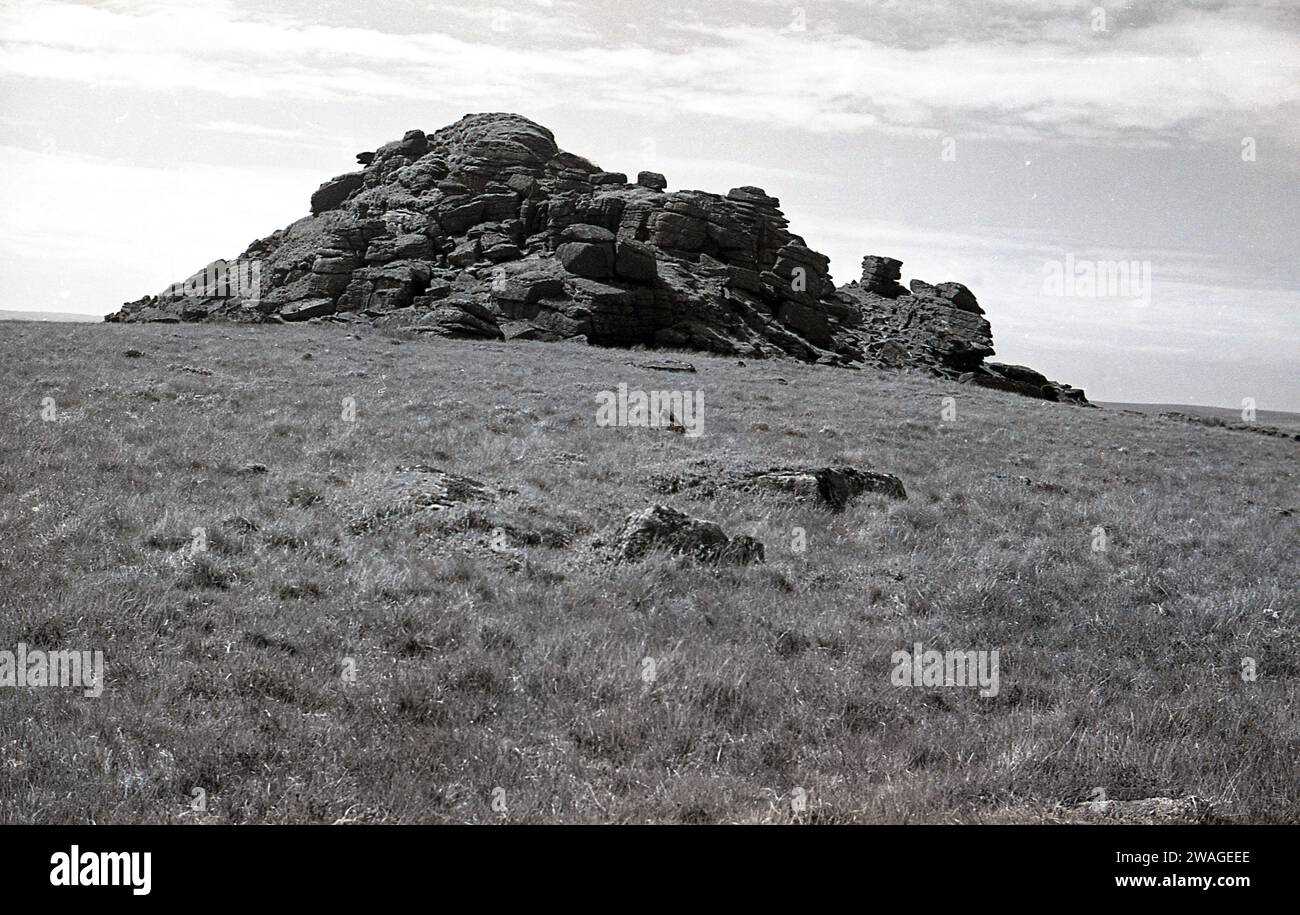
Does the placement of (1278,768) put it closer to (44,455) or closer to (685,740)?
(685,740)

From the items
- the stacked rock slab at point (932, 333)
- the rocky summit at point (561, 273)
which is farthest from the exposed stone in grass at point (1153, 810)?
the stacked rock slab at point (932, 333)

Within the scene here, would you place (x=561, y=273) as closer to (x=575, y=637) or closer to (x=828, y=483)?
(x=828, y=483)

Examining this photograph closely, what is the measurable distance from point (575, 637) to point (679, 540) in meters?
3.20

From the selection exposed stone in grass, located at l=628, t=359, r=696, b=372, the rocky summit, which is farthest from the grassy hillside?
the rocky summit

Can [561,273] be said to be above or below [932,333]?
above

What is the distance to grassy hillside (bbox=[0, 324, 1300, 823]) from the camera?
553cm

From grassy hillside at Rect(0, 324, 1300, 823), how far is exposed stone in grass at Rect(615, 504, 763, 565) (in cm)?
30

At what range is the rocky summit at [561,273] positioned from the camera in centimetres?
6225

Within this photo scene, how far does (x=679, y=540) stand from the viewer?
1116 cm

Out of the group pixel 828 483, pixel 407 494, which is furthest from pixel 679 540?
pixel 828 483

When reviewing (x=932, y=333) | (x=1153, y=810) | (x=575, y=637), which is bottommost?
(x=1153, y=810)

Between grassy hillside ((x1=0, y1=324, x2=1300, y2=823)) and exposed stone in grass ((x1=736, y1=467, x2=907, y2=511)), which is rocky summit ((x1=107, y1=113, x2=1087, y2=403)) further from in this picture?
grassy hillside ((x1=0, y1=324, x2=1300, y2=823))
